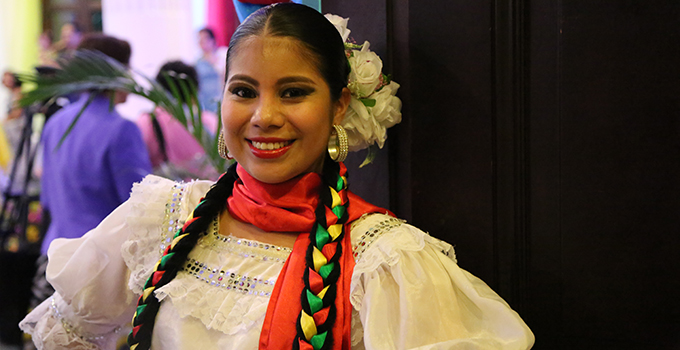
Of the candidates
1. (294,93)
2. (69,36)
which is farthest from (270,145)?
(69,36)

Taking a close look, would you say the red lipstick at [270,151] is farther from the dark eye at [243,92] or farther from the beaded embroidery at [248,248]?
the beaded embroidery at [248,248]

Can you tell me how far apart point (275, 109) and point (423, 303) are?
0.52 meters

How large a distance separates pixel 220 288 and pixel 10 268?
7.95 ft

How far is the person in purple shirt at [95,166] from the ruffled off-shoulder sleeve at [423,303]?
1.60 m

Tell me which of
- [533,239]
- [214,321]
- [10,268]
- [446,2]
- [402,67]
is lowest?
[10,268]

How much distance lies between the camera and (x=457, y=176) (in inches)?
59.3

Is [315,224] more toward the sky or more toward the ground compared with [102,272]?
more toward the sky

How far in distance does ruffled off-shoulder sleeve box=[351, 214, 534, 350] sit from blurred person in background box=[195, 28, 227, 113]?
3941 mm

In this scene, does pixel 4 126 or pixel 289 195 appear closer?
pixel 289 195

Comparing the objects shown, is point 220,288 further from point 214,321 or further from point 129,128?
point 129,128

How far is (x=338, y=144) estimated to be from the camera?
4.47 feet

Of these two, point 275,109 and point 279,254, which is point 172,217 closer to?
point 279,254

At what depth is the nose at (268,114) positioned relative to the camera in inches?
50.3

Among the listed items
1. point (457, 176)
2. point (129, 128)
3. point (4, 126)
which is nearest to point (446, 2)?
point (457, 176)
